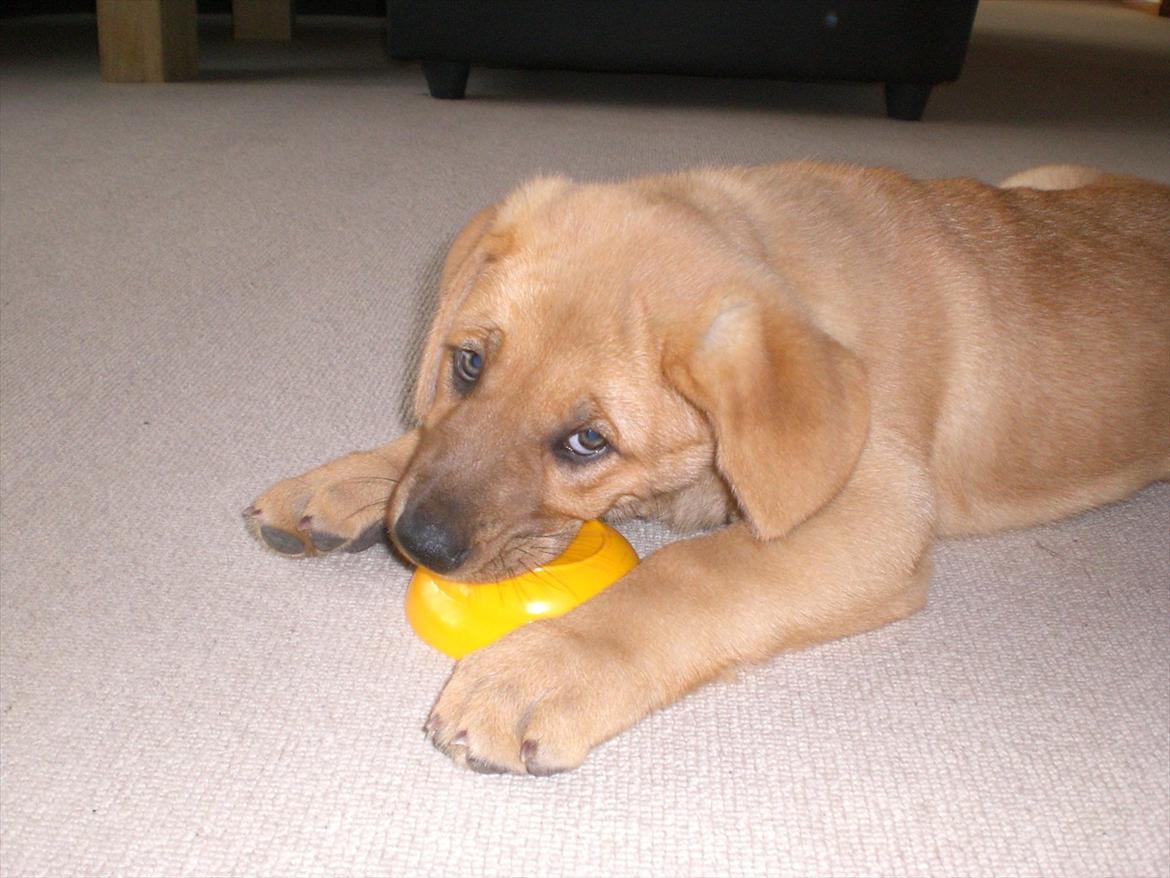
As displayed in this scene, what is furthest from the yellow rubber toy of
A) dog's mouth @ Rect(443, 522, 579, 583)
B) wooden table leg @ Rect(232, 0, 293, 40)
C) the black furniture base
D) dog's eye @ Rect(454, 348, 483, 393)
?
wooden table leg @ Rect(232, 0, 293, 40)

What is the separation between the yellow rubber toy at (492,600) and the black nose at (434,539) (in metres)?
0.13

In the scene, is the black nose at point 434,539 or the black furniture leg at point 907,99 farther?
the black furniture leg at point 907,99

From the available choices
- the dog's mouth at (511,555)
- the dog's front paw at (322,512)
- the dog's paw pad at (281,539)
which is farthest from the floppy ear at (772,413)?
the dog's paw pad at (281,539)

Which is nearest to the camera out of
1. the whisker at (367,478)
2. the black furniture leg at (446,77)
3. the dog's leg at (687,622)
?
the dog's leg at (687,622)

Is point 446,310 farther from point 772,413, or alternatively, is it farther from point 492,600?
point 772,413

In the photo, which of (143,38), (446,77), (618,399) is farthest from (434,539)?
(143,38)

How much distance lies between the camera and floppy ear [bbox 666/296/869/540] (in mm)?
1784

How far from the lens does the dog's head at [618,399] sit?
179 cm

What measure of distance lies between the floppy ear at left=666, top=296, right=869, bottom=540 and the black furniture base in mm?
5113

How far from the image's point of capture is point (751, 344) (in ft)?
5.93

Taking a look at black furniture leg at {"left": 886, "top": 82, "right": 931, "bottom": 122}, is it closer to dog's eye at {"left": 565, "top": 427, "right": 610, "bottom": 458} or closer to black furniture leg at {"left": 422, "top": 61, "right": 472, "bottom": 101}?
black furniture leg at {"left": 422, "top": 61, "right": 472, "bottom": 101}

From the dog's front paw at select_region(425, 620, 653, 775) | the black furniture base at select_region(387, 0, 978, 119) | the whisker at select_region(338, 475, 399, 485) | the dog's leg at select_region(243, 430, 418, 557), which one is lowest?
the black furniture base at select_region(387, 0, 978, 119)

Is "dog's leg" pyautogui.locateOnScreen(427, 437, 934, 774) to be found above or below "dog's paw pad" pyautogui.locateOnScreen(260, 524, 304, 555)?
above

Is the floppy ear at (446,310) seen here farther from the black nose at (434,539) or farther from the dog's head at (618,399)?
the black nose at (434,539)
